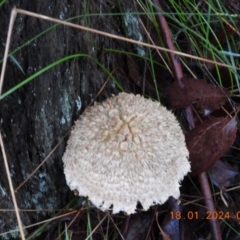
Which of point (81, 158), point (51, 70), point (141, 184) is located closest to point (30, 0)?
point (51, 70)

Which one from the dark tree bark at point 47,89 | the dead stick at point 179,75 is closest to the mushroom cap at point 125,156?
the dark tree bark at point 47,89

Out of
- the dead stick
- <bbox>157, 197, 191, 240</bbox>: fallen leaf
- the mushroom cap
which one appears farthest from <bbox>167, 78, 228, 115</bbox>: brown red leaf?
<bbox>157, 197, 191, 240</bbox>: fallen leaf

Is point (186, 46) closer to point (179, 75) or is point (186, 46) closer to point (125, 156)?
point (179, 75)
